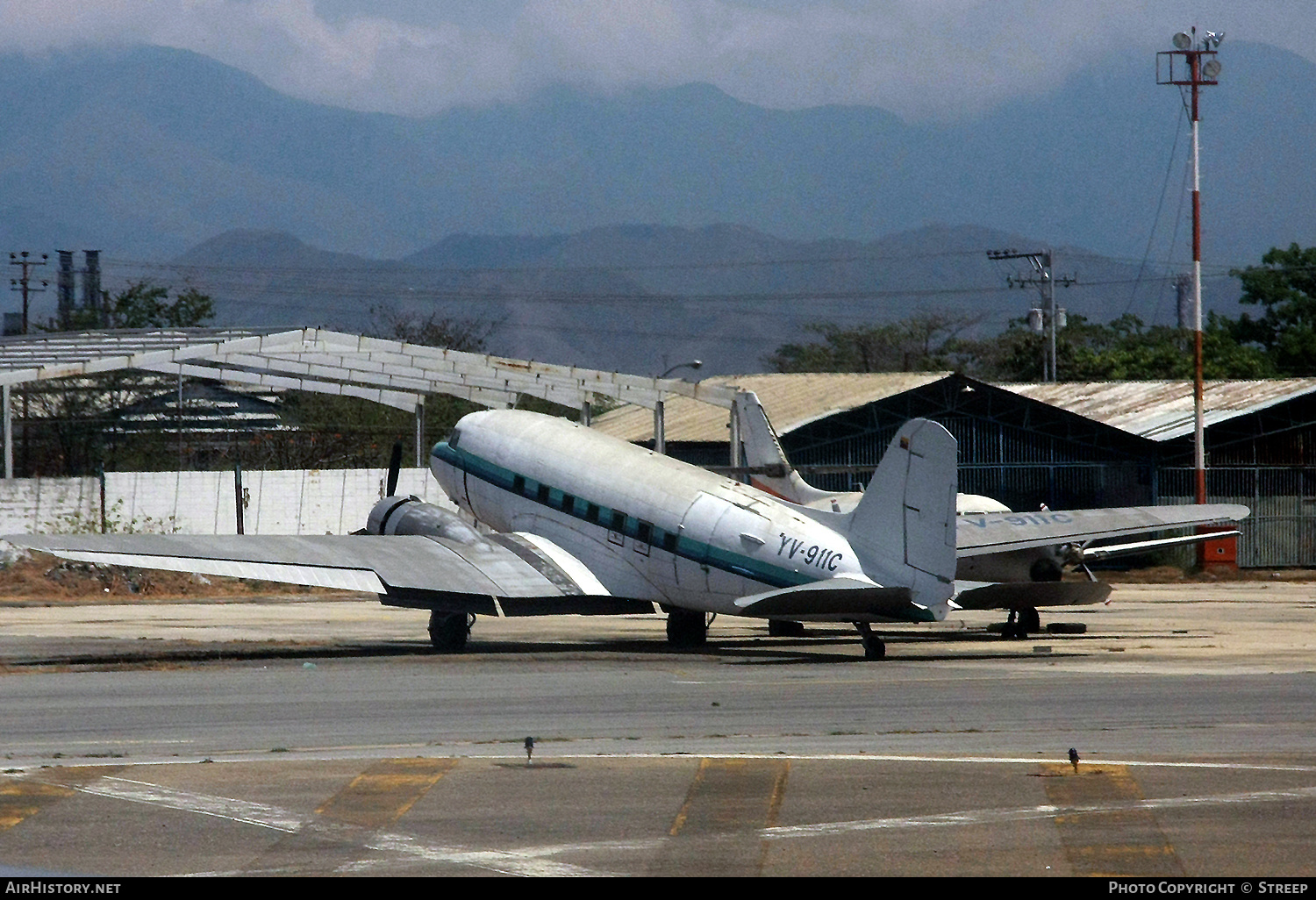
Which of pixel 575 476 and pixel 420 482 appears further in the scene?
pixel 420 482

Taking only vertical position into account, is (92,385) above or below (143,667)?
above

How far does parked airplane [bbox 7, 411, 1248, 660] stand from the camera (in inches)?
912

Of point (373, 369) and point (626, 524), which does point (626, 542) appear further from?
point (373, 369)

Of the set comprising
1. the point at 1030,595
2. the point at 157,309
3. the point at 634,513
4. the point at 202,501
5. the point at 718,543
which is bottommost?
the point at 1030,595

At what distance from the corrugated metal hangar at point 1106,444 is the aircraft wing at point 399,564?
26365 millimetres

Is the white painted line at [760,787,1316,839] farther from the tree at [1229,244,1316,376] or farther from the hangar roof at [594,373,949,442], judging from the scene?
the tree at [1229,244,1316,376]

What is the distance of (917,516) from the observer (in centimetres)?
2322

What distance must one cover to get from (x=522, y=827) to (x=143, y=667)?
44.1ft

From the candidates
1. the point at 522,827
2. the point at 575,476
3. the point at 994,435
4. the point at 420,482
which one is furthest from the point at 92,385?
the point at 522,827

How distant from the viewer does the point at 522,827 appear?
1176 cm

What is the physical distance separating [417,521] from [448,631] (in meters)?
2.44

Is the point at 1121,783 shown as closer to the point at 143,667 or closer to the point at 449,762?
the point at 449,762

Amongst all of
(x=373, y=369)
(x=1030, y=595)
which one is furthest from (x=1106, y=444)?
(x=1030, y=595)

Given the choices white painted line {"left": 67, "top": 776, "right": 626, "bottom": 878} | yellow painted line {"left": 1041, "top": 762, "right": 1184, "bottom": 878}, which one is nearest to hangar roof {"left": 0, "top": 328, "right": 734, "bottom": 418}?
yellow painted line {"left": 1041, "top": 762, "right": 1184, "bottom": 878}
